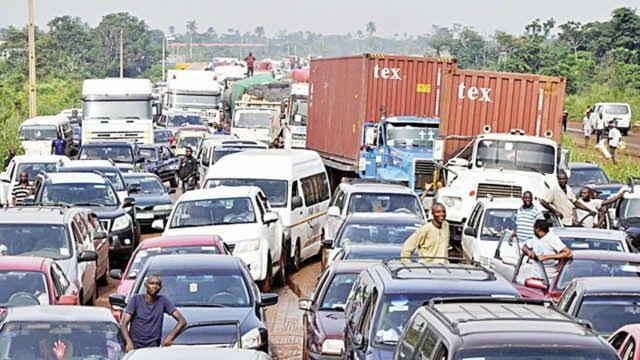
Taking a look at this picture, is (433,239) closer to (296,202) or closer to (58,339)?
(58,339)

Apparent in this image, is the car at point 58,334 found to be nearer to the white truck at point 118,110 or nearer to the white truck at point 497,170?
the white truck at point 497,170

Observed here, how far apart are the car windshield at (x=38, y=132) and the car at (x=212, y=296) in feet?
119

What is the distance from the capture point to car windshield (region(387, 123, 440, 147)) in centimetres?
3117

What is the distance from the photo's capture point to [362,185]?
2380 centimetres

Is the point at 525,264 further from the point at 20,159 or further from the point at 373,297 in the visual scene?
the point at 20,159

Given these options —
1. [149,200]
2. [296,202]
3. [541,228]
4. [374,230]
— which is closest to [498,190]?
[296,202]

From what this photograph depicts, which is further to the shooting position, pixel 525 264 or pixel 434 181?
pixel 434 181

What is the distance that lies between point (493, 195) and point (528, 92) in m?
4.17

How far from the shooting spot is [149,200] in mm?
29859

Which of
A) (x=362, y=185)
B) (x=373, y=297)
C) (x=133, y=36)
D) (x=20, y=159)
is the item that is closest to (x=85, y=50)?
(x=133, y=36)

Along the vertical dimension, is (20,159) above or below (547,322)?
below

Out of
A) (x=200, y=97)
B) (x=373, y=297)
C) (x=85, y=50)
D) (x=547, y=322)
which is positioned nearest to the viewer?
(x=547, y=322)

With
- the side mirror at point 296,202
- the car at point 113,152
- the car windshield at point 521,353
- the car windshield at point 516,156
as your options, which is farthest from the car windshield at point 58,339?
the car at point 113,152

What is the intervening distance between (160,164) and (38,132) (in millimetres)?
10599
